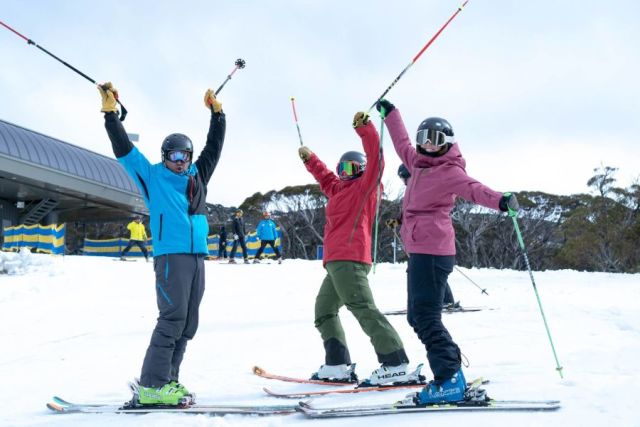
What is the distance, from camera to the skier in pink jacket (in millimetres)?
3115

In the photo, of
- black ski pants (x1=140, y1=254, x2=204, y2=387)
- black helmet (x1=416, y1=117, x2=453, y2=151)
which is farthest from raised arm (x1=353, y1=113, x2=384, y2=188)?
black ski pants (x1=140, y1=254, x2=204, y2=387)

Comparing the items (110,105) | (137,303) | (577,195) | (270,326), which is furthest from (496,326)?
(577,195)

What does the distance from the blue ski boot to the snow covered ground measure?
0.21 m

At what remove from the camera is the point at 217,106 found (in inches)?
160

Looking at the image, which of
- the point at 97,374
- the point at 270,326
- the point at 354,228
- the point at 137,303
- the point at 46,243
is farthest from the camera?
the point at 46,243

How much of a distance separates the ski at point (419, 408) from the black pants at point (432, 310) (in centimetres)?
23

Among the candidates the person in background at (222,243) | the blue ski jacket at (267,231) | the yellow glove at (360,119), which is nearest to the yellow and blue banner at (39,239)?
the person in background at (222,243)

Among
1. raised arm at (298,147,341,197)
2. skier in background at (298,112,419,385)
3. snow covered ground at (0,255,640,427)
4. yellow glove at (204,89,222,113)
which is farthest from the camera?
raised arm at (298,147,341,197)

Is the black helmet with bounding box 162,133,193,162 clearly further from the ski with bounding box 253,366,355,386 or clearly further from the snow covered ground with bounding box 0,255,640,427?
the ski with bounding box 253,366,355,386

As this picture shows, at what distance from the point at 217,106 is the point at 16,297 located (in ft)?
25.8

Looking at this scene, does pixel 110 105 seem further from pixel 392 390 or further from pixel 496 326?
pixel 496 326

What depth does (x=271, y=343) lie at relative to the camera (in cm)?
612

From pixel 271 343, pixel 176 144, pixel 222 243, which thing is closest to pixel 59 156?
pixel 222 243

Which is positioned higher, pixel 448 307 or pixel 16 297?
pixel 16 297
